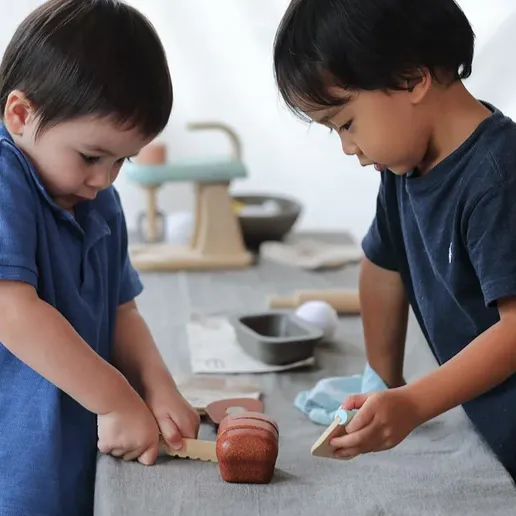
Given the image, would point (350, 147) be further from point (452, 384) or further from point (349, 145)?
point (452, 384)

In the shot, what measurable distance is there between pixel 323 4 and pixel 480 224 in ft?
0.73

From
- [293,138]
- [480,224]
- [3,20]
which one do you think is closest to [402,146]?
[480,224]

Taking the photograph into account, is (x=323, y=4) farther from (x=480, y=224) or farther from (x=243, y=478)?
(x=243, y=478)

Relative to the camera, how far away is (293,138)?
77.3 inches

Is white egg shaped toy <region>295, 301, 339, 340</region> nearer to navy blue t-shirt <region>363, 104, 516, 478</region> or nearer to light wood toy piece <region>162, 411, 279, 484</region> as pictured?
navy blue t-shirt <region>363, 104, 516, 478</region>

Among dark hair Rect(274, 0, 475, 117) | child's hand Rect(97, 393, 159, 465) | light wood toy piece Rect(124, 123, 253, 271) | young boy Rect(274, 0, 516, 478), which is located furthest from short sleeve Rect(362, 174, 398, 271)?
light wood toy piece Rect(124, 123, 253, 271)

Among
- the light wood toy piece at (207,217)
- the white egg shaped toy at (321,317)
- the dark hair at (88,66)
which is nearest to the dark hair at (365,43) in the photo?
the dark hair at (88,66)

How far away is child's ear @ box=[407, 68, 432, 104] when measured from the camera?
0.75 metres

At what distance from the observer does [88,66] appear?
0.74 metres

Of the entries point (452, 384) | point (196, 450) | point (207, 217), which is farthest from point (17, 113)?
point (207, 217)

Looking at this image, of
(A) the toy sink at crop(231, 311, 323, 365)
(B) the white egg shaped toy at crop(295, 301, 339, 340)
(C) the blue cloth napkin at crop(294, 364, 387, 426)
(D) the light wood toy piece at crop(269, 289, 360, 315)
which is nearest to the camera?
(C) the blue cloth napkin at crop(294, 364, 387, 426)

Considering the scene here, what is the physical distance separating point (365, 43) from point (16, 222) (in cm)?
32

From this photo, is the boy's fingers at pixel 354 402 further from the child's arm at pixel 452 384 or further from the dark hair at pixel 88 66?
the dark hair at pixel 88 66

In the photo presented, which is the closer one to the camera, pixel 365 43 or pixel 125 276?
pixel 365 43
